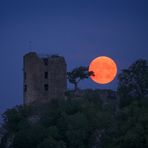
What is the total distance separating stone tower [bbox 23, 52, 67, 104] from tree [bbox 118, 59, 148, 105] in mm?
7353

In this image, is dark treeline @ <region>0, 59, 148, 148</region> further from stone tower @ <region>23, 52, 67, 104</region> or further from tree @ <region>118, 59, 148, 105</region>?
stone tower @ <region>23, 52, 67, 104</region>

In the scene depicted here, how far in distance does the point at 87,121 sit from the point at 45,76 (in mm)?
14379

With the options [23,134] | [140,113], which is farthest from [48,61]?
[140,113]

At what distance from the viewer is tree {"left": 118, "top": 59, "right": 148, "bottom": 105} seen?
247 feet

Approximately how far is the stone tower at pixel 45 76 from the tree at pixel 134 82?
24.1ft

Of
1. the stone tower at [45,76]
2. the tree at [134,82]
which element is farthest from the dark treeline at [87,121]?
the stone tower at [45,76]

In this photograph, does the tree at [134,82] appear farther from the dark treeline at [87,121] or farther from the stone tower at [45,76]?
the stone tower at [45,76]

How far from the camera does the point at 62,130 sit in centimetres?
6706

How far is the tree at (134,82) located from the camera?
75.1 metres

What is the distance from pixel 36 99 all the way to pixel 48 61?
15.5 ft

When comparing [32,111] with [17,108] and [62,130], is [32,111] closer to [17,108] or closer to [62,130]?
[17,108]

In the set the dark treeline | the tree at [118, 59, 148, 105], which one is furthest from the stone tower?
the tree at [118, 59, 148, 105]

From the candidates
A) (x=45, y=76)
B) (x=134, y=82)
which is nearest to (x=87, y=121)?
(x=134, y=82)

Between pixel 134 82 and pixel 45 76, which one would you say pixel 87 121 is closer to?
pixel 134 82
